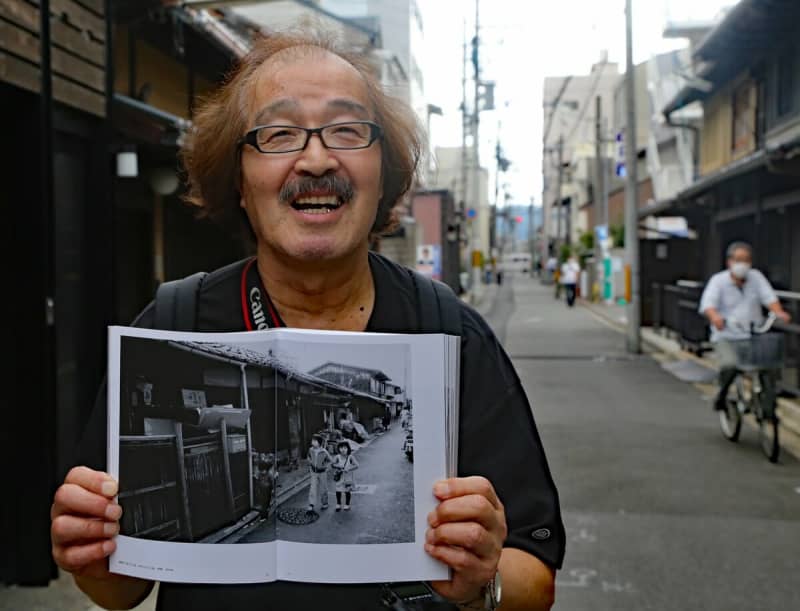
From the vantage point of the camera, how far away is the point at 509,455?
171 centimetres

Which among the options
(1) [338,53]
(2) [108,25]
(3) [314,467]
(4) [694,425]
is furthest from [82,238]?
(4) [694,425]

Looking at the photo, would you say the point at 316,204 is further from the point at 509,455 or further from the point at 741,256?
the point at 741,256

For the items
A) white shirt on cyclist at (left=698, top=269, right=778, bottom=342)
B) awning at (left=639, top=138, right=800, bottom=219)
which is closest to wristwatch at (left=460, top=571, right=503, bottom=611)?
white shirt on cyclist at (left=698, top=269, right=778, bottom=342)

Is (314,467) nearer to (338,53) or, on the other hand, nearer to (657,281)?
(338,53)

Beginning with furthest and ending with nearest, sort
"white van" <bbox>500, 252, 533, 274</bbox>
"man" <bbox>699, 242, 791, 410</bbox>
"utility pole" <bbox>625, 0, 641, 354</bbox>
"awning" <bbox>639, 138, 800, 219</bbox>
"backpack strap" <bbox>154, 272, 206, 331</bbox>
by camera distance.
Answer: "white van" <bbox>500, 252, 533, 274</bbox>
"utility pole" <bbox>625, 0, 641, 354</bbox>
"awning" <bbox>639, 138, 800, 219</bbox>
"man" <bbox>699, 242, 791, 410</bbox>
"backpack strap" <bbox>154, 272, 206, 331</bbox>

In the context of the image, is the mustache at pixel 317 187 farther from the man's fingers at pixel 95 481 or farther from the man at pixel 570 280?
the man at pixel 570 280

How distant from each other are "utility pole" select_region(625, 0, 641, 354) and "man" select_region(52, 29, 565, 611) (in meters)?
16.6

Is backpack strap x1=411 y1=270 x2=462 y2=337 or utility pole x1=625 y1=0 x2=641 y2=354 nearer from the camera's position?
backpack strap x1=411 y1=270 x2=462 y2=337

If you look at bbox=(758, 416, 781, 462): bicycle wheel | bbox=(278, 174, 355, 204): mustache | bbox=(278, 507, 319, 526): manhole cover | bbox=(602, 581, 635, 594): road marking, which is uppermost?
bbox=(278, 174, 355, 204): mustache

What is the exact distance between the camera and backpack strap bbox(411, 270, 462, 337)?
1781 millimetres

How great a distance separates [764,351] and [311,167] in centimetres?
792

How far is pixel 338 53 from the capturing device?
184cm

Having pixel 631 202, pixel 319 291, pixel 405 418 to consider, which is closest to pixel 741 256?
pixel 319 291

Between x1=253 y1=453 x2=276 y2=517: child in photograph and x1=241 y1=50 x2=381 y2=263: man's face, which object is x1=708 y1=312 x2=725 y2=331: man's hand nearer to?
x1=241 y1=50 x2=381 y2=263: man's face
